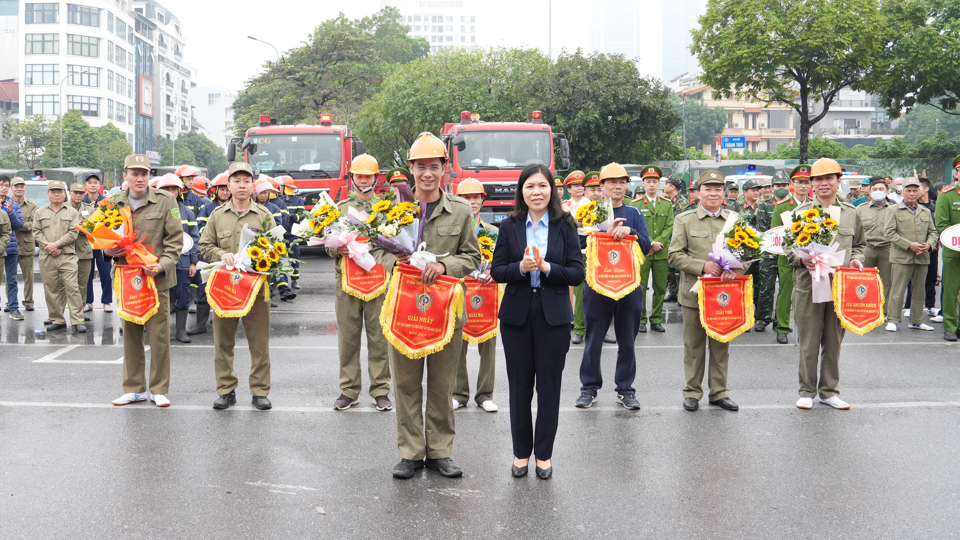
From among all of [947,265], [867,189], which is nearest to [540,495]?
[947,265]

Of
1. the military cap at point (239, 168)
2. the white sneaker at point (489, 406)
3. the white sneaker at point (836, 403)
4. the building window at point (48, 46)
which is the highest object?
the building window at point (48, 46)

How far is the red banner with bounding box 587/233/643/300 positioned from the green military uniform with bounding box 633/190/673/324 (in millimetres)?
3758

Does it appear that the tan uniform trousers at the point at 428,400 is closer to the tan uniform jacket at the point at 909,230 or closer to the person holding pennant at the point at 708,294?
the person holding pennant at the point at 708,294

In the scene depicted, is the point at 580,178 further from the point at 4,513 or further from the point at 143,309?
the point at 4,513

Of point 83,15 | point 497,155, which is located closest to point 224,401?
point 497,155

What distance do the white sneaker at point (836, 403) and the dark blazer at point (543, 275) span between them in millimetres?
3234

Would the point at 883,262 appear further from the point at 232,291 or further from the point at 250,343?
the point at 232,291

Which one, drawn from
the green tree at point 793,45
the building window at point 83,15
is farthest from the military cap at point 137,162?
the building window at point 83,15

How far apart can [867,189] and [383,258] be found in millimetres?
14126

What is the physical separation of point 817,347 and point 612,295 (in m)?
1.88

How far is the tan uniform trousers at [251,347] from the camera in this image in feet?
23.8

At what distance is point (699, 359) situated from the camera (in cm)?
732

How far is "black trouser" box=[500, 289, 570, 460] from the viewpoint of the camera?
536 cm

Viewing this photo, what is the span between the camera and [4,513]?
4867 millimetres
